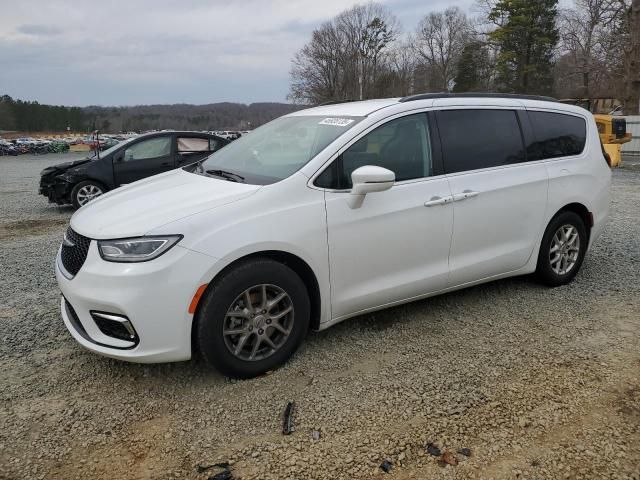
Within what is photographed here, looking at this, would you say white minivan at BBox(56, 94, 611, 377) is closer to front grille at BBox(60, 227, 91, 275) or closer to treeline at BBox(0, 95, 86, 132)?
front grille at BBox(60, 227, 91, 275)

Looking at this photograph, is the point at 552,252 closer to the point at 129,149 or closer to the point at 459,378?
the point at 459,378

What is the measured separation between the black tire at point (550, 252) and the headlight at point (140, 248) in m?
3.25

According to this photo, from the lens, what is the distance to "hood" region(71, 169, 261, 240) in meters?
3.02

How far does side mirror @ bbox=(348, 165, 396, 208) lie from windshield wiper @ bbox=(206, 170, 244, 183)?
790 mm

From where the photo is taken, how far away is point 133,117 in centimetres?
11044

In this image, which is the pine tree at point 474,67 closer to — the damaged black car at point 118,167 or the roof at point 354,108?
the damaged black car at point 118,167

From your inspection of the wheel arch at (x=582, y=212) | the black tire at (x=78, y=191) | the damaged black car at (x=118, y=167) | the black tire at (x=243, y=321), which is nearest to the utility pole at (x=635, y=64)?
the damaged black car at (x=118, y=167)

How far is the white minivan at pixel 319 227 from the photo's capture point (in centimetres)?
293

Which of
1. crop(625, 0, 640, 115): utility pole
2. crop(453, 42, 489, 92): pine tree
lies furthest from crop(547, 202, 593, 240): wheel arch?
crop(453, 42, 489, 92): pine tree

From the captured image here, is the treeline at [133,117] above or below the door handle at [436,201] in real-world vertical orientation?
above

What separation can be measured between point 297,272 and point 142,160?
743 centimetres

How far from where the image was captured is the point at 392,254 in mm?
3590

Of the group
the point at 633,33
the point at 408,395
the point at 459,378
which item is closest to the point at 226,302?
the point at 408,395

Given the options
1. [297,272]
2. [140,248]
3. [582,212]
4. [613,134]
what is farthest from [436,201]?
[613,134]
